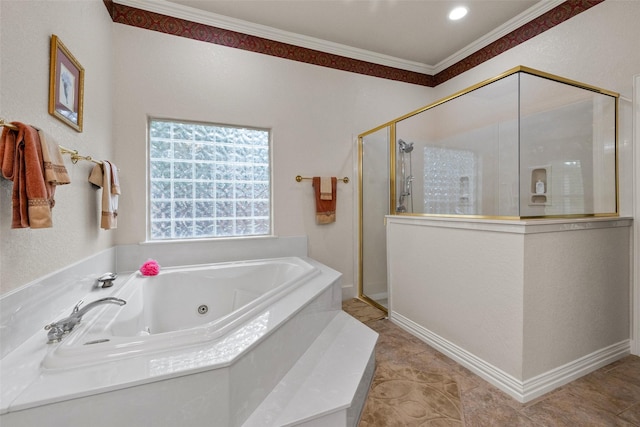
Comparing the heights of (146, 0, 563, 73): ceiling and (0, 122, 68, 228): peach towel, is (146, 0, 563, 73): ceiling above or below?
above

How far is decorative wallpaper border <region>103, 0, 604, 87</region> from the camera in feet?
7.23

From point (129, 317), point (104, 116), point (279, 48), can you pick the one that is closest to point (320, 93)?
point (279, 48)

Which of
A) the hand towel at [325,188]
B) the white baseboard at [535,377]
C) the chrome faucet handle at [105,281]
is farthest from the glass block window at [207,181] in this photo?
the white baseboard at [535,377]

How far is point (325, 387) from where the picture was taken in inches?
52.0

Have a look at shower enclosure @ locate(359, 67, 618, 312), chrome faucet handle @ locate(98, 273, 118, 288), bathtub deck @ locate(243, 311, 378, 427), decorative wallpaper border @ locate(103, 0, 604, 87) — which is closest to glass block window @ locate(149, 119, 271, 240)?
chrome faucet handle @ locate(98, 273, 118, 288)

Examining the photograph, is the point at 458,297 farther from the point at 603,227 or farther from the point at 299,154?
the point at 299,154

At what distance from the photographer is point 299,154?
9.06 ft

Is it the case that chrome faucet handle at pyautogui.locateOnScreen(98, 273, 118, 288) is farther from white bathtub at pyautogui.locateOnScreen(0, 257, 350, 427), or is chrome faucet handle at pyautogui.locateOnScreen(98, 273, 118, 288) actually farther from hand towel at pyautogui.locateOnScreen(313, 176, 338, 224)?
hand towel at pyautogui.locateOnScreen(313, 176, 338, 224)

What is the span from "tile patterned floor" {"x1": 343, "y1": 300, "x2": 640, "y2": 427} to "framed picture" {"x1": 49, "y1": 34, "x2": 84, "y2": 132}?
7.00 ft

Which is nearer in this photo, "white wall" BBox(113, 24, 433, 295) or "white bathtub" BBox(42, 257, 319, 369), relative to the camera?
"white bathtub" BBox(42, 257, 319, 369)

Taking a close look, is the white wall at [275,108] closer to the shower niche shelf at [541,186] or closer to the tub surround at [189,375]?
the tub surround at [189,375]

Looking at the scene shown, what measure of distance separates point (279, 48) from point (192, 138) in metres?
1.19

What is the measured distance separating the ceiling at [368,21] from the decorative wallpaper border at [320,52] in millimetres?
48

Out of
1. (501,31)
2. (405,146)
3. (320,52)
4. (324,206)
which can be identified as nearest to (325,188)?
(324,206)
